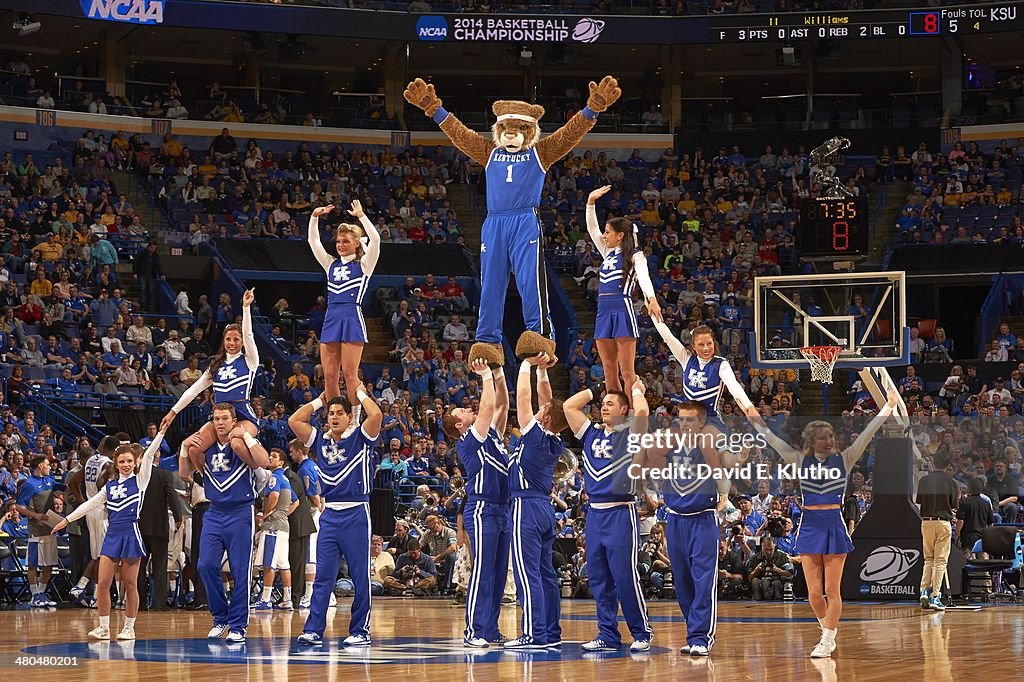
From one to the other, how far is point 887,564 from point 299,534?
7354 millimetres

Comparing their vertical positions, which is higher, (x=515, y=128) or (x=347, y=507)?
(x=515, y=128)

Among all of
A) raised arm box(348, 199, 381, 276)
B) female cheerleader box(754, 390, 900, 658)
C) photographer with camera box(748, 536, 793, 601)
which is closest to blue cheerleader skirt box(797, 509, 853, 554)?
female cheerleader box(754, 390, 900, 658)

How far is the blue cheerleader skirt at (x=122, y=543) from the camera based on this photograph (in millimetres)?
13219

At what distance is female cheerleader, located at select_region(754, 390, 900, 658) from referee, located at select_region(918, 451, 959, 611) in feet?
19.2

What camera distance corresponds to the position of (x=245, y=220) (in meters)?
31.0

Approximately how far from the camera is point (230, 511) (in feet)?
41.3

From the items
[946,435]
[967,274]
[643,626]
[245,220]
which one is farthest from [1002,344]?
[643,626]

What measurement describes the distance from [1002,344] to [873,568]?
10.6 meters

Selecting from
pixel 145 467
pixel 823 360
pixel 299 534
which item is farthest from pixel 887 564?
pixel 145 467

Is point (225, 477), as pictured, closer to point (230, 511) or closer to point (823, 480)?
point (230, 511)

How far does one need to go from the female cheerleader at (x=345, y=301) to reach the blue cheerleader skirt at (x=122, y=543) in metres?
2.19

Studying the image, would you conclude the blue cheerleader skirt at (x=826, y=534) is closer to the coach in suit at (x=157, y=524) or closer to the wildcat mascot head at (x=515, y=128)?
the wildcat mascot head at (x=515, y=128)

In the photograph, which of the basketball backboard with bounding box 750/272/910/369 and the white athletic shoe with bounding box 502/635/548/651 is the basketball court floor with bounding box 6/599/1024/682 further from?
the basketball backboard with bounding box 750/272/910/369

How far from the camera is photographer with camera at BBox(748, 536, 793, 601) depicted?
19719mm
